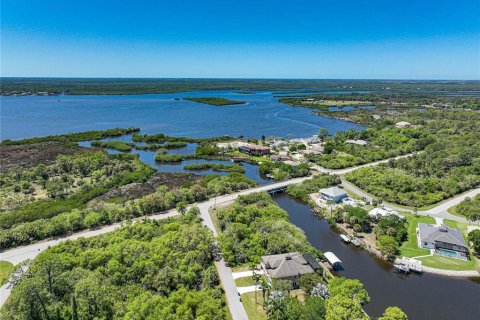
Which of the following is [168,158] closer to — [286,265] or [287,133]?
[287,133]

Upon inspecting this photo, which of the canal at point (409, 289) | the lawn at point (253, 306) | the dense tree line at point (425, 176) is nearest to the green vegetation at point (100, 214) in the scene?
the canal at point (409, 289)

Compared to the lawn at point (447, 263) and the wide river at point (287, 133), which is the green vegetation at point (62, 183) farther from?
the lawn at point (447, 263)

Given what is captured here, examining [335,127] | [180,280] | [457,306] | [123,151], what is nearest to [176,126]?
[123,151]

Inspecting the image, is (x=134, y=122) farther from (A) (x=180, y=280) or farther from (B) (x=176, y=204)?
(A) (x=180, y=280)

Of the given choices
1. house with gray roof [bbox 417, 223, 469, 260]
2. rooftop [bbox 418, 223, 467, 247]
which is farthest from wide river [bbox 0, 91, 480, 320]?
rooftop [bbox 418, 223, 467, 247]

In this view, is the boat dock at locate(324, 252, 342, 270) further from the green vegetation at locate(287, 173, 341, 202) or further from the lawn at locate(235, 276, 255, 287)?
the green vegetation at locate(287, 173, 341, 202)
